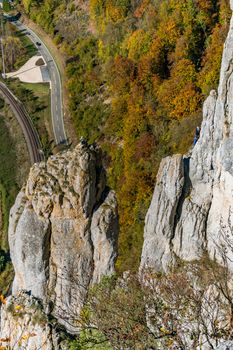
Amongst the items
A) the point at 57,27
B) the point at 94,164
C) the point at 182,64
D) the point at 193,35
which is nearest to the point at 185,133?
the point at 182,64

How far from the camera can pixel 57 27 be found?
105 m

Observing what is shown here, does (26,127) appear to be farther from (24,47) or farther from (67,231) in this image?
(67,231)

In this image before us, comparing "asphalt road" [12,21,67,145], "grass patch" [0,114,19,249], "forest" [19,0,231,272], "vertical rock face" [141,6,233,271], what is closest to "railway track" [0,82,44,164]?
"grass patch" [0,114,19,249]

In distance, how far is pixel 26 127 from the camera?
80.8 metres

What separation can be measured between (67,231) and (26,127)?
2316 inches

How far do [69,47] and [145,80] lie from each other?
33375 mm

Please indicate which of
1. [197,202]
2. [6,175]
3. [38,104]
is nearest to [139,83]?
[38,104]

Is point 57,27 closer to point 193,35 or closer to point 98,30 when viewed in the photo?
point 98,30

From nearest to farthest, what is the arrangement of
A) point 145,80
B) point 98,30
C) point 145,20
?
point 145,80 → point 145,20 → point 98,30

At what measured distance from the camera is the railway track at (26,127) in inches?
3002

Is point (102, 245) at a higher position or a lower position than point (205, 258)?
lower

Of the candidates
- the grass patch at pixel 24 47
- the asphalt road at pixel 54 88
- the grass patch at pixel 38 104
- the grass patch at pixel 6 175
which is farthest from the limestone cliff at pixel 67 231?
the grass patch at pixel 24 47

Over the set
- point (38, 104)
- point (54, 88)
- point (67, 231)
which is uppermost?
point (54, 88)

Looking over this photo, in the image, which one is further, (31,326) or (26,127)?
(26,127)
